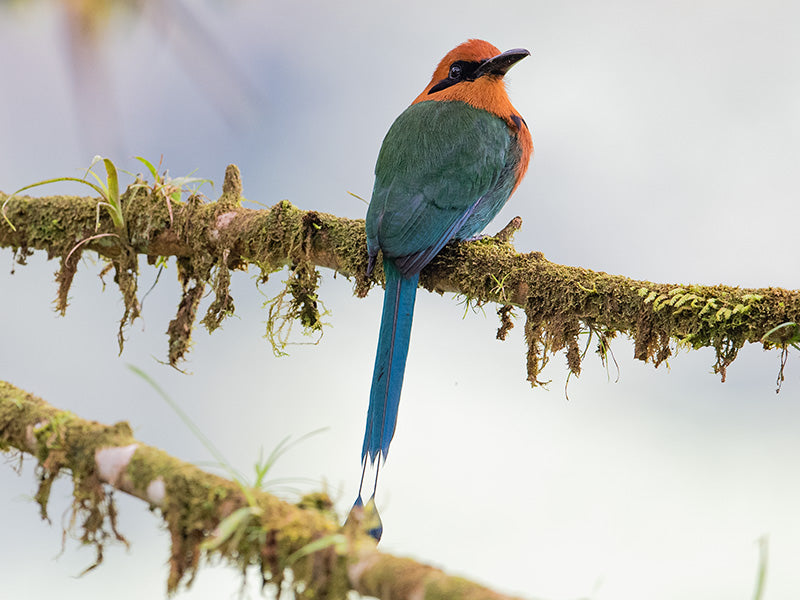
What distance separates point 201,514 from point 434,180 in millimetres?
1421

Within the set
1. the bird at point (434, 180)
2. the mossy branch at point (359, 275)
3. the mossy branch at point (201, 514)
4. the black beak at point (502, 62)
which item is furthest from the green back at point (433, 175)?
the mossy branch at point (201, 514)

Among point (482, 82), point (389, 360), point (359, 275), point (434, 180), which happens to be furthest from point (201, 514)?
point (482, 82)

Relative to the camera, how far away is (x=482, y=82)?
270 cm

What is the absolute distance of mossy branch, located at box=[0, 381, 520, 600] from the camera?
1.05m

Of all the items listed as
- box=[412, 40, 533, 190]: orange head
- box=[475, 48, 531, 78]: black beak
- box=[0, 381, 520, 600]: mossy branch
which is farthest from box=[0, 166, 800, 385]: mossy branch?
box=[0, 381, 520, 600]: mossy branch

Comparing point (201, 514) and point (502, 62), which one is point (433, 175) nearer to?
point (502, 62)

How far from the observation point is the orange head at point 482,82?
104 inches

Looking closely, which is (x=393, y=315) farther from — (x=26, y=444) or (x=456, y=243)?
(x=26, y=444)

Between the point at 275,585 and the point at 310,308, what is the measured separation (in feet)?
5.25

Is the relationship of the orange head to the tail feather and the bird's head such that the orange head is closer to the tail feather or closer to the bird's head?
the bird's head

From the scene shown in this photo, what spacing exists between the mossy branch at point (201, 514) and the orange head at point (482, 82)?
1.69m

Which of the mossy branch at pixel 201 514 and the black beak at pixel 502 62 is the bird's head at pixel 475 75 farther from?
the mossy branch at pixel 201 514

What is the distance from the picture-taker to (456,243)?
2365 millimetres

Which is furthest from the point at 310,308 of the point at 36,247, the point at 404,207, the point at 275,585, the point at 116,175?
the point at 275,585
